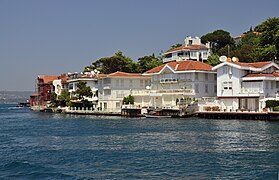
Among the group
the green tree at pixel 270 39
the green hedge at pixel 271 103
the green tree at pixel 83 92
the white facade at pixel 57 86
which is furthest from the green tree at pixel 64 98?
the green hedge at pixel 271 103

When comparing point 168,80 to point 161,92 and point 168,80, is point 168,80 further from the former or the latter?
point 161,92

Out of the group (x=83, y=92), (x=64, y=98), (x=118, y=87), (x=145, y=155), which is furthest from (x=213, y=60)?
(x=145, y=155)

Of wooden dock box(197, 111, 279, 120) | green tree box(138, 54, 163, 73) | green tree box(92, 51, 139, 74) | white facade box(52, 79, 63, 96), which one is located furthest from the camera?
white facade box(52, 79, 63, 96)

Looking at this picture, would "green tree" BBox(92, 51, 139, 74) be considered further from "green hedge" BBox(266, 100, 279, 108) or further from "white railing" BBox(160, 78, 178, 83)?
"green hedge" BBox(266, 100, 279, 108)

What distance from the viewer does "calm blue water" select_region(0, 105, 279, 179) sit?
21719 millimetres

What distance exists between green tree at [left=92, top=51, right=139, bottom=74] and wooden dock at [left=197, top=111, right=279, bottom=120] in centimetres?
3961

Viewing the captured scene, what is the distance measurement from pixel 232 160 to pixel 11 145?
17.3 metres

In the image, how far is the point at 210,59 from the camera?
82.2 m

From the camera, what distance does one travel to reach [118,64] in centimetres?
9438

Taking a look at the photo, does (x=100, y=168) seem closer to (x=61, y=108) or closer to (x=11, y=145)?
(x=11, y=145)

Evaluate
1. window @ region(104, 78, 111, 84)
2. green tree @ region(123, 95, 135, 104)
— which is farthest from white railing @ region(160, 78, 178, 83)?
window @ region(104, 78, 111, 84)

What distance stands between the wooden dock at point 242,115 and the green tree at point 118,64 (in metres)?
39.6

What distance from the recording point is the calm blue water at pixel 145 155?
21719 mm

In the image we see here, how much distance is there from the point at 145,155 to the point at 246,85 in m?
32.2
